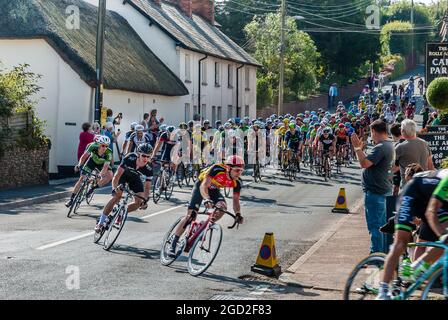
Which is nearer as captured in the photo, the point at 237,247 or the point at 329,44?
the point at 237,247

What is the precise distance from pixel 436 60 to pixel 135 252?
6.94m

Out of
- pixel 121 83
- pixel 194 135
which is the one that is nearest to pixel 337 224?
pixel 194 135

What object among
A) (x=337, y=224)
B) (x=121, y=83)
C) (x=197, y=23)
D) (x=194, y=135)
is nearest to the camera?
(x=337, y=224)

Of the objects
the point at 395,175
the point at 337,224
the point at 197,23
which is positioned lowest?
the point at 337,224

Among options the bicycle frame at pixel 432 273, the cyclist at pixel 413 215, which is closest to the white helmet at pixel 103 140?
the cyclist at pixel 413 215

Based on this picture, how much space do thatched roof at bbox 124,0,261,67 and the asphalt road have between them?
83.0 ft

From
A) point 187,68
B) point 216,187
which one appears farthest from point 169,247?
point 187,68

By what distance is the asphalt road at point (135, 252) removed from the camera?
11.6 meters

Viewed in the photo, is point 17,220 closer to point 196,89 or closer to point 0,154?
point 0,154

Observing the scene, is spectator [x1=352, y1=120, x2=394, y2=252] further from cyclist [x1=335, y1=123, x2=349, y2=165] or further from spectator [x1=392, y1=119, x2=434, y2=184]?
cyclist [x1=335, y1=123, x2=349, y2=165]

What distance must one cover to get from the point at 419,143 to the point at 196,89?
126ft

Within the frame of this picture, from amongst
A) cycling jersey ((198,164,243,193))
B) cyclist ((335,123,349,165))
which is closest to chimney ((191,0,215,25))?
cyclist ((335,123,349,165))

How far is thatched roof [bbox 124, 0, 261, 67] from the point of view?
49.2 metres

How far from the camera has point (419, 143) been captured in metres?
14.0
